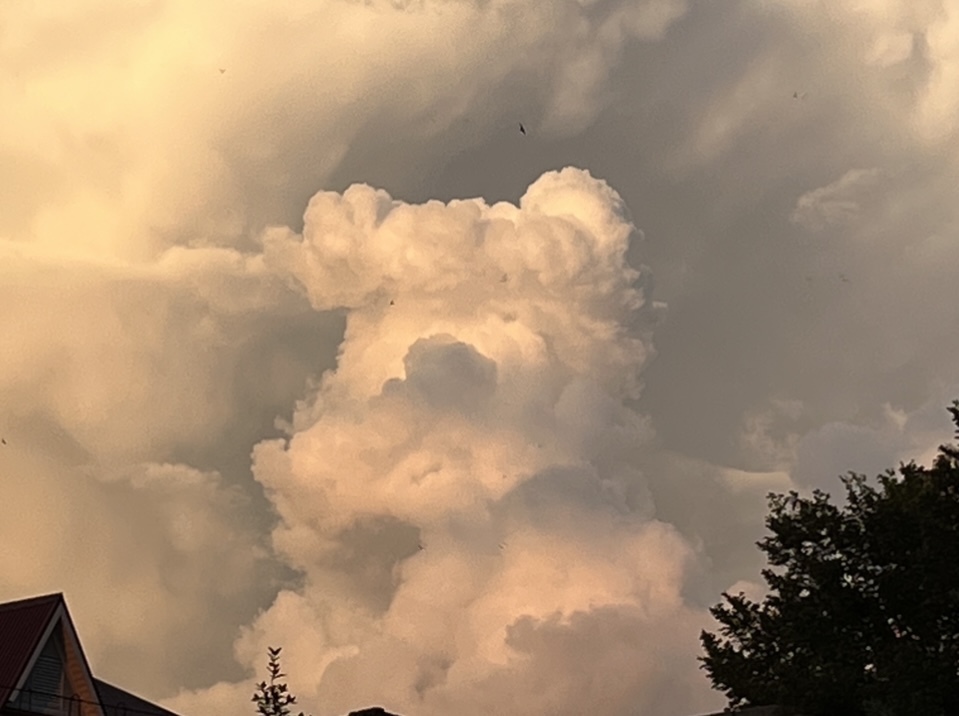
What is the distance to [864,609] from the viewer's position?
4881 cm

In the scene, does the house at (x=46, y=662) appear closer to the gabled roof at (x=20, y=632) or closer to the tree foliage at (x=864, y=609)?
the gabled roof at (x=20, y=632)

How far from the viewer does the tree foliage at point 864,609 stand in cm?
4538

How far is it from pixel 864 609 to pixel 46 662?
A: 28.2 meters

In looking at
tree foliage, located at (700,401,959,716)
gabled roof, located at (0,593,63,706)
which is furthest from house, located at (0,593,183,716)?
tree foliage, located at (700,401,959,716)

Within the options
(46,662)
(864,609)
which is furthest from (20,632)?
(864,609)

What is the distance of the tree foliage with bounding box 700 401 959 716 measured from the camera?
149 feet

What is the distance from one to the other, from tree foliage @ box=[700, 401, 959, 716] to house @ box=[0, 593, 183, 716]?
23500 millimetres

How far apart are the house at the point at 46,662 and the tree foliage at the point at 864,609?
23.5 metres

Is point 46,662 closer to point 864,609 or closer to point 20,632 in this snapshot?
point 20,632

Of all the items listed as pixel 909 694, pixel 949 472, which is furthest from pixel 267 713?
pixel 949 472

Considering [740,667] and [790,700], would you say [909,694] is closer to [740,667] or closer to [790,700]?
[790,700]

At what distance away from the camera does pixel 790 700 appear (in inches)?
1892

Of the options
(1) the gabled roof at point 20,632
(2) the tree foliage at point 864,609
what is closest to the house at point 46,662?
(1) the gabled roof at point 20,632

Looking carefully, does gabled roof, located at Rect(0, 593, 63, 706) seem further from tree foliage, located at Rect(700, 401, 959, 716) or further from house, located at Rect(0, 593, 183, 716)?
tree foliage, located at Rect(700, 401, 959, 716)
